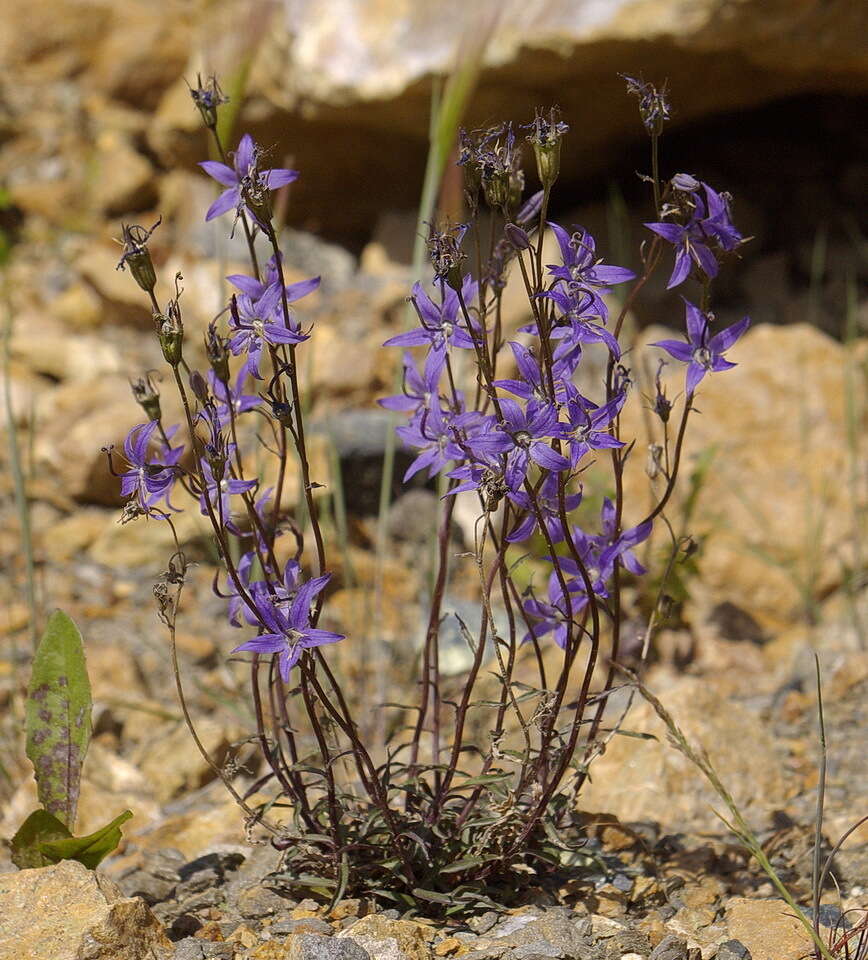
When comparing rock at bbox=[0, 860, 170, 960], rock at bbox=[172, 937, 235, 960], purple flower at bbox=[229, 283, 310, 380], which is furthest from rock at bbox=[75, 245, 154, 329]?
Answer: rock at bbox=[172, 937, 235, 960]

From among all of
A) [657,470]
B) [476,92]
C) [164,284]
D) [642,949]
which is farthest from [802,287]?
[642,949]

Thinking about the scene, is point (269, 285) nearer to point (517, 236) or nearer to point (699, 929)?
point (517, 236)

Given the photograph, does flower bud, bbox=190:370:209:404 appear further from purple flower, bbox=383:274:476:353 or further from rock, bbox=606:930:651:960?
rock, bbox=606:930:651:960

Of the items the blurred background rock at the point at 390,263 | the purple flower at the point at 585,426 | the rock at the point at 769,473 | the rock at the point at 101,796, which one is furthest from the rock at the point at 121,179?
the purple flower at the point at 585,426

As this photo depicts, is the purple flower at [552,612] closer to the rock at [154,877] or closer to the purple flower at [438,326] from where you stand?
the purple flower at [438,326]

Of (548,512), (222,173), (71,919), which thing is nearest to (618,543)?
(548,512)

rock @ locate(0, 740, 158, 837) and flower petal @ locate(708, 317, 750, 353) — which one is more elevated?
flower petal @ locate(708, 317, 750, 353)

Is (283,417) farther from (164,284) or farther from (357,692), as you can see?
(164,284)
